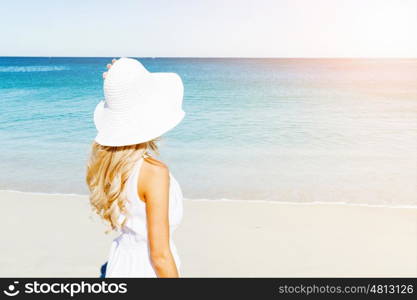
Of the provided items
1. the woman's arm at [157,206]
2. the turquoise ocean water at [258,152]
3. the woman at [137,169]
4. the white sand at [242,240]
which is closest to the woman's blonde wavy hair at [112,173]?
the woman at [137,169]

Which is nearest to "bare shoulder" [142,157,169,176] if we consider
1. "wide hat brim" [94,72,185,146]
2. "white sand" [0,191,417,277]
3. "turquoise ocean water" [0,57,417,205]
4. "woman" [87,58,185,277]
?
"woman" [87,58,185,277]

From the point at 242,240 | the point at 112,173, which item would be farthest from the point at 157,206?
the point at 242,240

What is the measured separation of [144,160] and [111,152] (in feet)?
0.58

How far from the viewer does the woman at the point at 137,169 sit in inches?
84.7

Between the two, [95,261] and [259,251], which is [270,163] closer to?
[259,251]

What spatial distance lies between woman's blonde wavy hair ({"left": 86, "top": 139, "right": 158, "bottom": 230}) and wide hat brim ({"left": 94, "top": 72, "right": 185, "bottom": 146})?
0.05 metres

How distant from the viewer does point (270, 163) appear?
36.2ft

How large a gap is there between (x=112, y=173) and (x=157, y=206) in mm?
288

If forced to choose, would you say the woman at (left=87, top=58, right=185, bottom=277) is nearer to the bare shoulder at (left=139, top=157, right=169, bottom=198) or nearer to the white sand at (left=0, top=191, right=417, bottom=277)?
the bare shoulder at (left=139, top=157, right=169, bottom=198)

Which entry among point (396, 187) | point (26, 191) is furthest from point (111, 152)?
point (396, 187)

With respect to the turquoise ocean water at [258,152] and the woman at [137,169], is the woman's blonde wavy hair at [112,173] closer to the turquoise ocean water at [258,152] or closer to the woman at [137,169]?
the woman at [137,169]

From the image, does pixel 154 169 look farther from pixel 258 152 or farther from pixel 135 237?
pixel 258 152

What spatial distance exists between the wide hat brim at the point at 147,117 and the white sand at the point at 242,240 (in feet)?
10.5

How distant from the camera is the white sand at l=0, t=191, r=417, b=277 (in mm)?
5324
